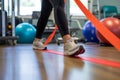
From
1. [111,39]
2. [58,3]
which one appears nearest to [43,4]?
[58,3]

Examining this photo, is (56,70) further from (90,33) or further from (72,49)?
(90,33)

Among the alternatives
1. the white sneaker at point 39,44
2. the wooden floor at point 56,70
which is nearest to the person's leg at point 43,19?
the white sneaker at point 39,44

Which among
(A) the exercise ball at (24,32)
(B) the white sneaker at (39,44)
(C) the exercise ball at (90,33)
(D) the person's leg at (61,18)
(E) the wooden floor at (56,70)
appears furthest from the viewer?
(A) the exercise ball at (24,32)

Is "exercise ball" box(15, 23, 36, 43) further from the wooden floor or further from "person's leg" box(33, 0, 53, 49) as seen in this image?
the wooden floor

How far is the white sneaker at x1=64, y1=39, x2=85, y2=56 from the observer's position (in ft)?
5.42

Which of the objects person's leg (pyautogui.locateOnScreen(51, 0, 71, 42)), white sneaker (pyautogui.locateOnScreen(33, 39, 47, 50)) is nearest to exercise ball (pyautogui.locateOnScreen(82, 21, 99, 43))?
white sneaker (pyautogui.locateOnScreen(33, 39, 47, 50))

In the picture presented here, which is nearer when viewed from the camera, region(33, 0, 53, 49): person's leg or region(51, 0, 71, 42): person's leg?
region(51, 0, 71, 42): person's leg

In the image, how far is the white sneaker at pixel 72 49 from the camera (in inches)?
65.1

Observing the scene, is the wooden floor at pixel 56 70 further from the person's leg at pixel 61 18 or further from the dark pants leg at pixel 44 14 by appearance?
the dark pants leg at pixel 44 14

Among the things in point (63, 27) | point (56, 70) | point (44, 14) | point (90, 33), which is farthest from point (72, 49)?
point (90, 33)

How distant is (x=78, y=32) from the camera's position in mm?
6789

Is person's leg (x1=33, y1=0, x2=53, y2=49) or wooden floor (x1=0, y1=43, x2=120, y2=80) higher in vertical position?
person's leg (x1=33, y1=0, x2=53, y2=49)

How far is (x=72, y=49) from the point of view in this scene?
170 centimetres

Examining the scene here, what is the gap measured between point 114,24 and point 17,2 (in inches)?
143
